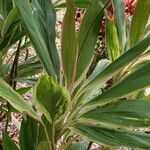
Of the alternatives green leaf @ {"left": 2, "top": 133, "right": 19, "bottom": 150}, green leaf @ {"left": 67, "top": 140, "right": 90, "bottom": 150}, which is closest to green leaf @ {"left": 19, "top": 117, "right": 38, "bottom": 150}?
green leaf @ {"left": 2, "top": 133, "right": 19, "bottom": 150}

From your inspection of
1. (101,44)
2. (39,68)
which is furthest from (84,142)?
(101,44)

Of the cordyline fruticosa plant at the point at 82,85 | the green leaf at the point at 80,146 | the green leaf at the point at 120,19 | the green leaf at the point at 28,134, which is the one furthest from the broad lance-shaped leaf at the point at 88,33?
the green leaf at the point at 80,146

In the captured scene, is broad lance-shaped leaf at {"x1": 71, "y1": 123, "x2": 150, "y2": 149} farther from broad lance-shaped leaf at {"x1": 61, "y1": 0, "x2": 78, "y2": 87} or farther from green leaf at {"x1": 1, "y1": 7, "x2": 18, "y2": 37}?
green leaf at {"x1": 1, "y1": 7, "x2": 18, "y2": 37}

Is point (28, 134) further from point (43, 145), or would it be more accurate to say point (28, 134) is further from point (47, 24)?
point (47, 24)

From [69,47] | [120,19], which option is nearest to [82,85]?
[69,47]

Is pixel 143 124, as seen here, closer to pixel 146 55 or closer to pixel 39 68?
pixel 146 55

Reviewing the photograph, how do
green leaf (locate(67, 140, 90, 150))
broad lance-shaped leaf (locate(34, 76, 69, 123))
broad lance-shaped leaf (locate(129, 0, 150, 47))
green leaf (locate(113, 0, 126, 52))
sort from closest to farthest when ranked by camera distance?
broad lance-shaped leaf (locate(34, 76, 69, 123)), broad lance-shaped leaf (locate(129, 0, 150, 47)), green leaf (locate(113, 0, 126, 52)), green leaf (locate(67, 140, 90, 150))

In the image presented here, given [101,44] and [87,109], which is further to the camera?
[101,44]
